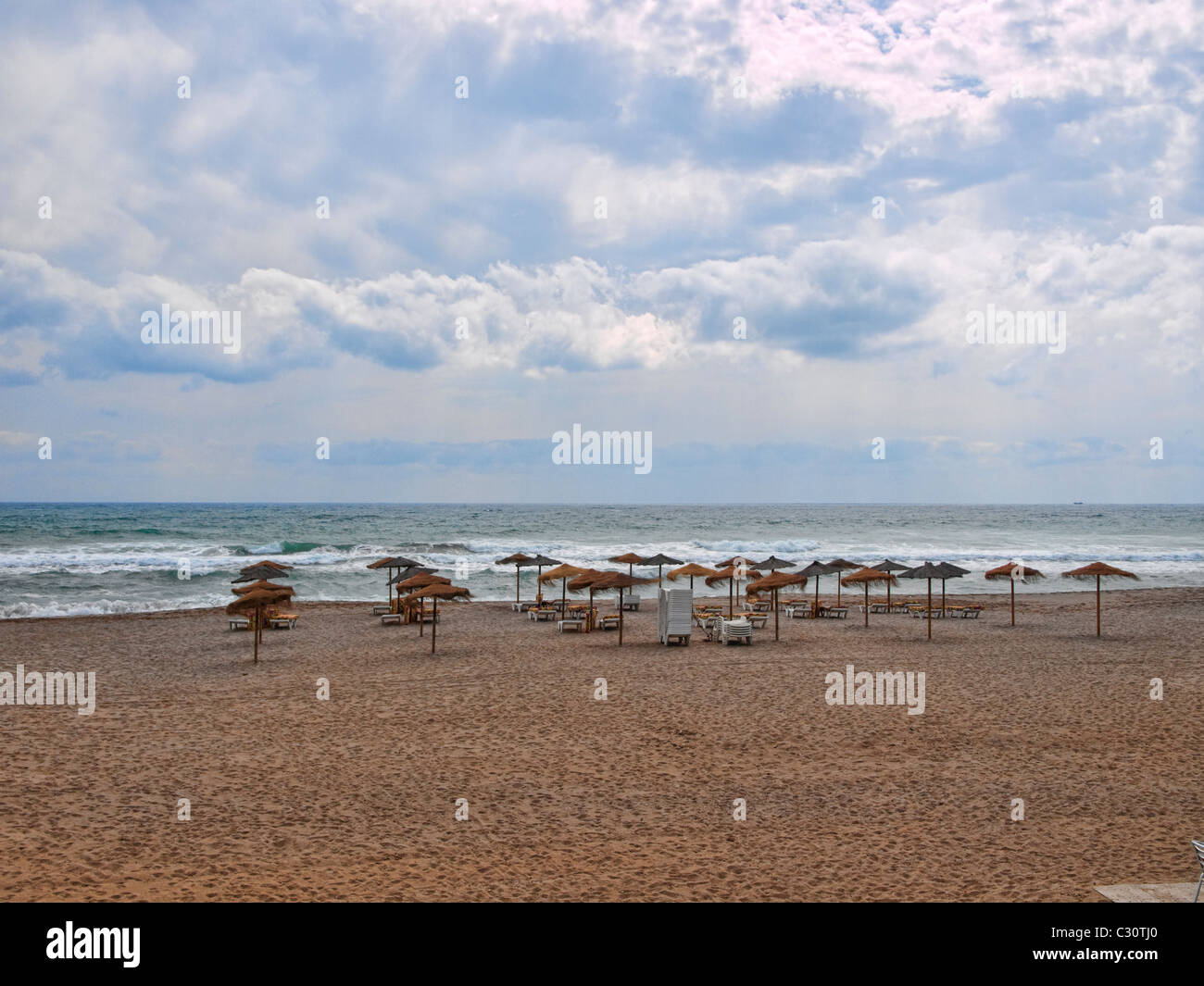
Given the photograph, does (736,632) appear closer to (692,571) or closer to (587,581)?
(587,581)

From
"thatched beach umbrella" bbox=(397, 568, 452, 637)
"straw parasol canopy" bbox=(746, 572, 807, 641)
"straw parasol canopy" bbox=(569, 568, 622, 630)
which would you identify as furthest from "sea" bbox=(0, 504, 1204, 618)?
"straw parasol canopy" bbox=(746, 572, 807, 641)

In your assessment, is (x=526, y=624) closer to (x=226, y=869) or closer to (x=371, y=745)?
(x=371, y=745)

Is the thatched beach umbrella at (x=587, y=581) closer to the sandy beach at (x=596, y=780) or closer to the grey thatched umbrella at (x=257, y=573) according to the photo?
the sandy beach at (x=596, y=780)

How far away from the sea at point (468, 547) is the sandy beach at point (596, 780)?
15.2m

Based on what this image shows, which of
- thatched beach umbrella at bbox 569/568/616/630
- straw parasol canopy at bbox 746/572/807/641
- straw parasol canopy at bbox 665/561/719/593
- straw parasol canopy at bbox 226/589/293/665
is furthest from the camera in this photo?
straw parasol canopy at bbox 665/561/719/593

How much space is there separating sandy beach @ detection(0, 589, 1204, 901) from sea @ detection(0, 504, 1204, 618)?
15183 millimetres

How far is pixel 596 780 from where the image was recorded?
28.5ft

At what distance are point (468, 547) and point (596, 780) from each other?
44677 millimetres

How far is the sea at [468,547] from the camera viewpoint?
101 feet

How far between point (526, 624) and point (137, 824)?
15.0 m

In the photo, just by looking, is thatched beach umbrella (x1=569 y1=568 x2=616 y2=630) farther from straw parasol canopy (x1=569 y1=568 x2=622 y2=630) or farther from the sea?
the sea

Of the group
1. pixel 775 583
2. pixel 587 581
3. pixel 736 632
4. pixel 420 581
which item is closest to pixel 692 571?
pixel 775 583

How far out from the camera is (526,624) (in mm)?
22109

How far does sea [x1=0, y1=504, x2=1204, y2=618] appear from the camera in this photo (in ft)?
101
